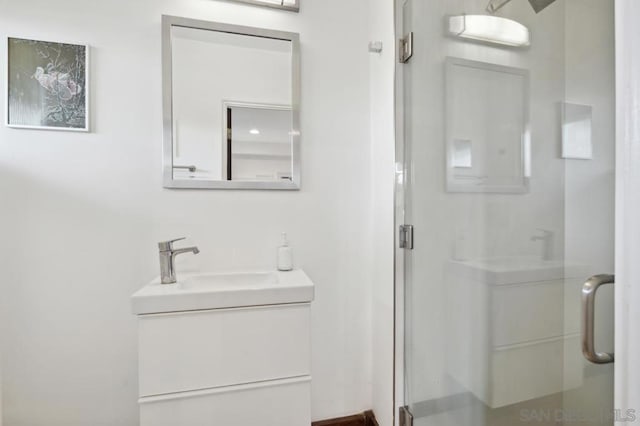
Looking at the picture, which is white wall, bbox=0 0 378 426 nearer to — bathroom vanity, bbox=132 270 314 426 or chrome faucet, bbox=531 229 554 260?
bathroom vanity, bbox=132 270 314 426

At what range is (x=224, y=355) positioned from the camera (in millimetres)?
1039

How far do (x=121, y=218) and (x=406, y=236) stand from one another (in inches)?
46.4

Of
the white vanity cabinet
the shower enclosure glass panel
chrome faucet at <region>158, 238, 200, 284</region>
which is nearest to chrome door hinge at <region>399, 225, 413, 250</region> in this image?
the shower enclosure glass panel

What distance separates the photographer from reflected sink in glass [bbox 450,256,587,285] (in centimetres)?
66

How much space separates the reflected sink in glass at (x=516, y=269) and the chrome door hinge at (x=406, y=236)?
248 mm

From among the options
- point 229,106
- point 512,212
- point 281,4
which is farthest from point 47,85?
point 512,212

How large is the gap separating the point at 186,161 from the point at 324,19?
0.95 m

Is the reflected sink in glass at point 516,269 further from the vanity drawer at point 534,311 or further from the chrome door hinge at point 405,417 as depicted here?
the chrome door hinge at point 405,417

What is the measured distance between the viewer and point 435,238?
3.47 feet

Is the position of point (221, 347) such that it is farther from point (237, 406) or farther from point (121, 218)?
point (121, 218)

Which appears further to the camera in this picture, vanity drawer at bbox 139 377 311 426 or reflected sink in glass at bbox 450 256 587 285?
vanity drawer at bbox 139 377 311 426

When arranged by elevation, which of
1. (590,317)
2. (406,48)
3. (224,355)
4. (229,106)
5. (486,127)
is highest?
(406,48)

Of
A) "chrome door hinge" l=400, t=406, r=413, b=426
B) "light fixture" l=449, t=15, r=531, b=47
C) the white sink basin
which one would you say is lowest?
"chrome door hinge" l=400, t=406, r=413, b=426

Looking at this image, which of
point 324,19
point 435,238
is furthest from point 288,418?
point 324,19
